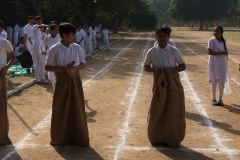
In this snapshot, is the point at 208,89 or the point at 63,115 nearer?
the point at 63,115

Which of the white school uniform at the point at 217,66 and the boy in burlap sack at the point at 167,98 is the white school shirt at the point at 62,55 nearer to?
the boy in burlap sack at the point at 167,98

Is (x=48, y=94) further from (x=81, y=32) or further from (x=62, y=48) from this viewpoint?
(x=81, y=32)

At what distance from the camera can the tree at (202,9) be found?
8806cm

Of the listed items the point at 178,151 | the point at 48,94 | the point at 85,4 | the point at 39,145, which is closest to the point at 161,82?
the point at 178,151

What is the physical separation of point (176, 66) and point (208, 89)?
556 centimetres

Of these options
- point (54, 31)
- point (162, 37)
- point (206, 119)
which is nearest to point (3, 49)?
point (162, 37)

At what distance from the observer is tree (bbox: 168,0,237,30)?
289 ft

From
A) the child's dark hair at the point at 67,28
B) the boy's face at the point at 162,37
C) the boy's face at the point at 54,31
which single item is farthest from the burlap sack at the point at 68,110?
the boy's face at the point at 54,31

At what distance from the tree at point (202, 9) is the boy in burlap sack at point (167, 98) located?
84448 millimetres

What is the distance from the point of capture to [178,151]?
20.4 feet

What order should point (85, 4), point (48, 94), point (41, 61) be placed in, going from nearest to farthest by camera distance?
point (48, 94)
point (41, 61)
point (85, 4)

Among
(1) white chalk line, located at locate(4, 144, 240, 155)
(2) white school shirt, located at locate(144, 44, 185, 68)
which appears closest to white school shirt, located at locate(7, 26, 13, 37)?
(1) white chalk line, located at locate(4, 144, 240, 155)

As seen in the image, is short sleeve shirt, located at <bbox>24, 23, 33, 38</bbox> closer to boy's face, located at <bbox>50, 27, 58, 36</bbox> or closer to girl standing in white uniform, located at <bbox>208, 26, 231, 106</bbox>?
boy's face, located at <bbox>50, 27, 58, 36</bbox>

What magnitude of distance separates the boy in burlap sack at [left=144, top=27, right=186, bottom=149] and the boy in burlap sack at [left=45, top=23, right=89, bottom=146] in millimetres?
1043
